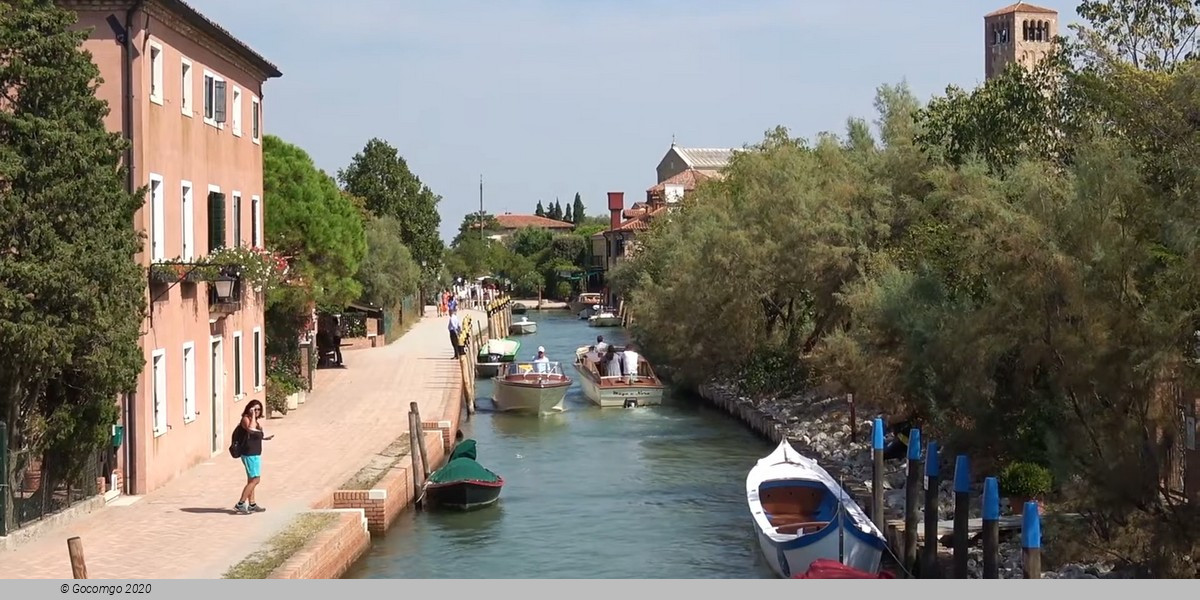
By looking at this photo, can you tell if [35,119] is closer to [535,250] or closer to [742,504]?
[742,504]

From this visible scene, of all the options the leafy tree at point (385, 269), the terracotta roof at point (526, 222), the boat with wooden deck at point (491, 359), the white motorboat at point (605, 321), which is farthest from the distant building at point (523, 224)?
the boat with wooden deck at point (491, 359)

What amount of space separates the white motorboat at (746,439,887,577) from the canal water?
714mm

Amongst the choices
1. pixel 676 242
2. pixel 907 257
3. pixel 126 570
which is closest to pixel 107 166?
pixel 126 570

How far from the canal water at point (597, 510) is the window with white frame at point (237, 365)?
5.14 meters

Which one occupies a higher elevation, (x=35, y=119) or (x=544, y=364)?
(x=35, y=119)

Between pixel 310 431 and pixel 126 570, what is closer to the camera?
pixel 126 570

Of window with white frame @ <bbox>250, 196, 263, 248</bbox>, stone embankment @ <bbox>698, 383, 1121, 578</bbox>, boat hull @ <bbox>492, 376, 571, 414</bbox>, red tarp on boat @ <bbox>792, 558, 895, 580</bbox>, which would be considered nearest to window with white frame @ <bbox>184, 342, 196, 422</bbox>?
window with white frame @ <bbox>250, 196, 263, 248</bbox>

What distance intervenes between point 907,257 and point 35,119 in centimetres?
1945

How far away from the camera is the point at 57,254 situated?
57.2ft

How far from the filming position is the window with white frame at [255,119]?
29.6 meters

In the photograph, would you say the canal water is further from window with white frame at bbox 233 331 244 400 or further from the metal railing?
window with white frame at bbox 233 331 244 400

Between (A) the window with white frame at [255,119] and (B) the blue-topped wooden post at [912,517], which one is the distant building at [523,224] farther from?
(B) the blue-topped wooden post at [912,517]

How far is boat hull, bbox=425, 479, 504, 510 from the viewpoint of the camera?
82.7 ft

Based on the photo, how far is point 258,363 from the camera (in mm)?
29969
